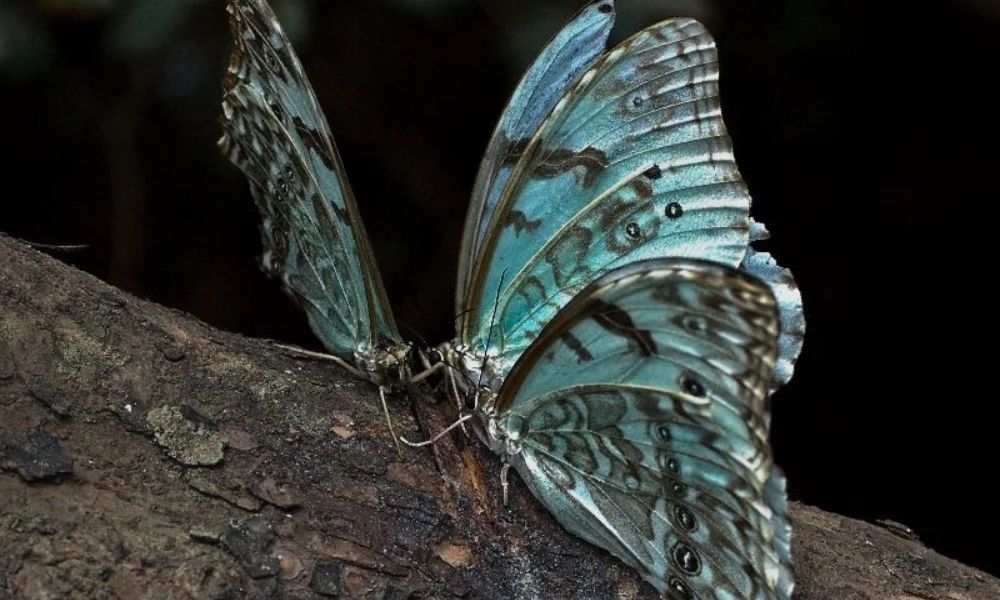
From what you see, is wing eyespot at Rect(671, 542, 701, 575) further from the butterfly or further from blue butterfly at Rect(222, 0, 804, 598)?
the butterfly

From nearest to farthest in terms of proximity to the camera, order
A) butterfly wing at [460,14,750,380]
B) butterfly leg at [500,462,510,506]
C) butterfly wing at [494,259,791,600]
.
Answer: butterfly wing at [494,259,791,600], butterfly leg at [500,462,510,506], butterfly wing at [460,14,750,380]

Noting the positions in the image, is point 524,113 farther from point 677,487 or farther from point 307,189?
point 677,487

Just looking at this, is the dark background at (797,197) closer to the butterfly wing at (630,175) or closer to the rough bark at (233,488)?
the butterfly wing at (630,175)

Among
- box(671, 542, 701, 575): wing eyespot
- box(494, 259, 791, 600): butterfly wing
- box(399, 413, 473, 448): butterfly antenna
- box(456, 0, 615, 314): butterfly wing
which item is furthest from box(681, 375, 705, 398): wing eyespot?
box(456, 0, 615, 314): butterfly wing

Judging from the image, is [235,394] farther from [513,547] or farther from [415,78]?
[415,78]

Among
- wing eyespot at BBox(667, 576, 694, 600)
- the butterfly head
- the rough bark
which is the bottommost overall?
the rough bark

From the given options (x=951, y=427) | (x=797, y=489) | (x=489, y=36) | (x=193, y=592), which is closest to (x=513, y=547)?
(x=193, y=592)
